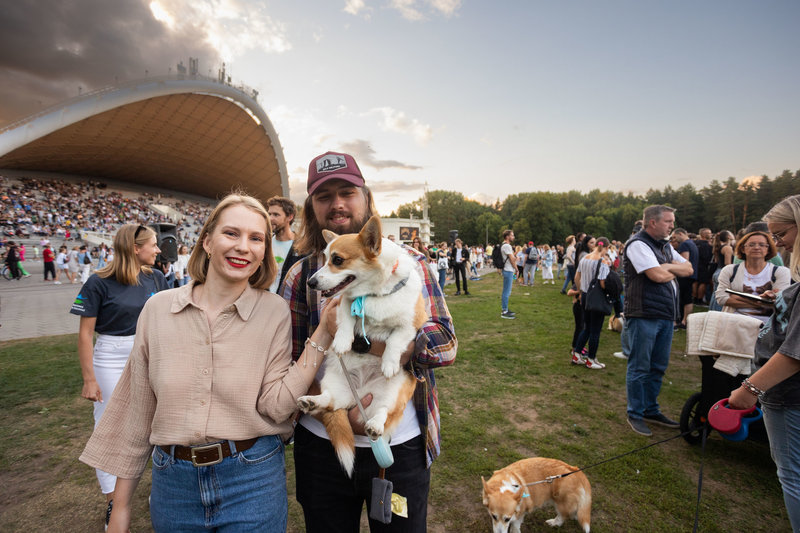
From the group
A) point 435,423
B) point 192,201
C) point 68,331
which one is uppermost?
Answer: point 192,201

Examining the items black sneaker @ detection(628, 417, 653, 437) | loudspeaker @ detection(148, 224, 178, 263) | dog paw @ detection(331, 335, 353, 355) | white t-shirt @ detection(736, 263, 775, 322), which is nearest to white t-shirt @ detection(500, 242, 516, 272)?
white t-shirt @ detection(736, 263, 775, 322)

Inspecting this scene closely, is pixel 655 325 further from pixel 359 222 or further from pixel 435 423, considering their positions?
pixel 359 222

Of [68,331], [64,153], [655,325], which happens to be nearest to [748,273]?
[655,325]

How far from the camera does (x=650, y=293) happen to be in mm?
3951

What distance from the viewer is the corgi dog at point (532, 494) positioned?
2.58m

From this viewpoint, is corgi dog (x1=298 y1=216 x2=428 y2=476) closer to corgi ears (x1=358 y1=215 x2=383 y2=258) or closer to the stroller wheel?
corgi ears (x1=358 y1=215 x2=383 y2=258)

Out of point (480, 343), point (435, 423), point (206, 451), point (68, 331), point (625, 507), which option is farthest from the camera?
point (68, 331)

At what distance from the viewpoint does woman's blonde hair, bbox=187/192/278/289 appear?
65.9 inches

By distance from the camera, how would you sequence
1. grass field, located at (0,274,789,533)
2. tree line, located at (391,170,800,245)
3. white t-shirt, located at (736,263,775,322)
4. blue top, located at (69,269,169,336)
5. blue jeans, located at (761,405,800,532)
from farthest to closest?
1. tree line, located at (391,170,800,245)
2. white t-shirt, located at (736,263,775,322)
3. grass field, located at (0,274,789,533)
4. blue top, located at (69,269,169,336)
5. blue jeans, located at (761,405,800,532)

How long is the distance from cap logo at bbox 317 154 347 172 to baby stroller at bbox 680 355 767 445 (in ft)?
13.2

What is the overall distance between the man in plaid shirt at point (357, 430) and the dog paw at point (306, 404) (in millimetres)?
162

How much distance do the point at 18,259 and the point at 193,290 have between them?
27.8 m

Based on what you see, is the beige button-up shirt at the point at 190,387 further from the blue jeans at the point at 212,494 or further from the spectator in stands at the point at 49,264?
the spectator in stands at the point at 49,264

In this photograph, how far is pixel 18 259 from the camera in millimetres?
19469
